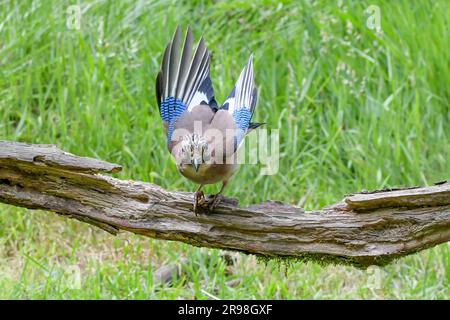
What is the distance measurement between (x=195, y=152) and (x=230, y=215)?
0.97ft

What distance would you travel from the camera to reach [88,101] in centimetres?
619

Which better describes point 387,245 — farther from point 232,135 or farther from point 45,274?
point 45,274

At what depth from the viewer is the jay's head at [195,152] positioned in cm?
371

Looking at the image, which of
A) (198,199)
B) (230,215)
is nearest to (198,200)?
(198,199)

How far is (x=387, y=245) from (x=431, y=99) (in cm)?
277

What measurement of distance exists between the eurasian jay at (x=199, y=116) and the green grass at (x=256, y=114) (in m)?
1.38

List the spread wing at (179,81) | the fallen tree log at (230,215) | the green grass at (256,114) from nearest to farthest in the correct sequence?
the fallen tree log at (230,215), the spread wing at (179,81), the green grass at (256,114)

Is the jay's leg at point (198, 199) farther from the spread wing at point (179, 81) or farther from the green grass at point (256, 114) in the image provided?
the green grass at point (256, 114)

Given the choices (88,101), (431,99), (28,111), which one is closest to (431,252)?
(431,99)

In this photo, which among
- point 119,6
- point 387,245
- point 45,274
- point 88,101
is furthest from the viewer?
point 119,6

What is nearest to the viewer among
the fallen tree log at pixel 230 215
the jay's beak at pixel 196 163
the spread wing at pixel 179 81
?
the fallen tree log at pixel 230 215

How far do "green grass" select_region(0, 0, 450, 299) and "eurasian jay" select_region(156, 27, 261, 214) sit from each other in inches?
54.2

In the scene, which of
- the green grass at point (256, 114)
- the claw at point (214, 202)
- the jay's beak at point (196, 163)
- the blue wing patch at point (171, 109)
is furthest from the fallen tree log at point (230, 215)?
the green grass at point (256, 114)

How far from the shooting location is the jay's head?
12.2ft
